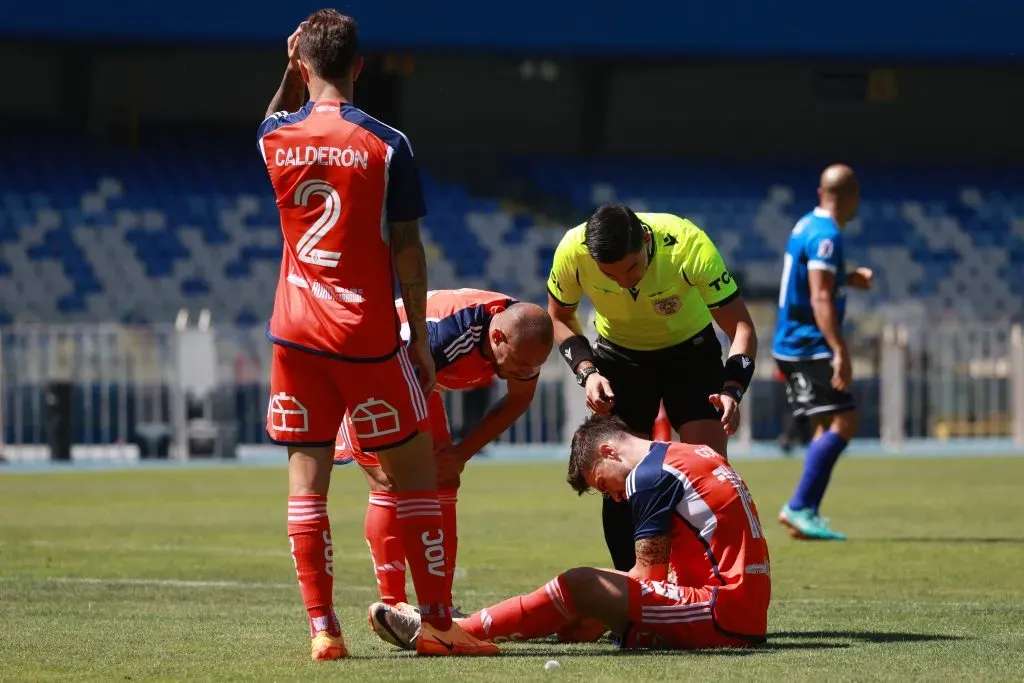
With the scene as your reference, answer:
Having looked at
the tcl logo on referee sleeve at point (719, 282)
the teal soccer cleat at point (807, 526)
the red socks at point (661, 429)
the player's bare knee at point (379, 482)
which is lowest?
the teal soccer cleat at point (807, 526)

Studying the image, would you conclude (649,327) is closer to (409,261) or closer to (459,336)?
(459,336)

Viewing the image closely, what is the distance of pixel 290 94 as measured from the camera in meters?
6.05

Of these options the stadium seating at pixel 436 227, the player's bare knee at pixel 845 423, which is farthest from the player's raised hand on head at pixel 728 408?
the stadium seating at pixel 436 227

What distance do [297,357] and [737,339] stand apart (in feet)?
7.00

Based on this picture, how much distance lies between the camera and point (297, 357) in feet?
19.1

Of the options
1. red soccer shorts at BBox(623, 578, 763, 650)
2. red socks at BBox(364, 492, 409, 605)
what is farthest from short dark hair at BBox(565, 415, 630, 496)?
red socks at BBox(364, 492, 409, 605)

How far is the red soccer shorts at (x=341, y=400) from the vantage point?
5812mm

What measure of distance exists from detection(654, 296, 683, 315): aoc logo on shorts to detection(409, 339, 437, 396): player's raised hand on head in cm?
155

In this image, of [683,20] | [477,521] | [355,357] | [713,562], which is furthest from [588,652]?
[683,20]

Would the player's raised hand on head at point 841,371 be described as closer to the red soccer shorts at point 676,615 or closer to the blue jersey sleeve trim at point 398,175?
the red soccer shorts at point 676,615

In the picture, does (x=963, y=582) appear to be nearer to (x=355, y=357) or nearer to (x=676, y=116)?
(x=355, y=357)

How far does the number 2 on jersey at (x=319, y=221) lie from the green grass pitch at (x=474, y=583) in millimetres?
1361

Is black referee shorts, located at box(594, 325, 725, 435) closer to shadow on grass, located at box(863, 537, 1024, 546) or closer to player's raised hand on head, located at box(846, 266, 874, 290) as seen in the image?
player's raised hand on head, located at box(846, 266, 874, 290)

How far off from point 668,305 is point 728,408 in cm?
60
